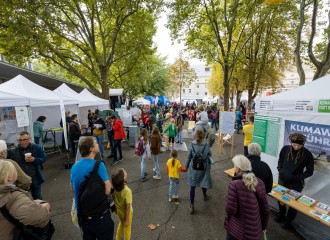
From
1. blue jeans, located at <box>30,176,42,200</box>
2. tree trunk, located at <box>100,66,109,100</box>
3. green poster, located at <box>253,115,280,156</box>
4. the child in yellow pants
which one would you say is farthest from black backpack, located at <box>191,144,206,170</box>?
tree trunk, located at <box>100,66,109,100</box>

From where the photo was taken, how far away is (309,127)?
357 cm

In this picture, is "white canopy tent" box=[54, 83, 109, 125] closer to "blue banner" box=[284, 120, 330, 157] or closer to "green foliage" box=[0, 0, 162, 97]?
"green foliage" box=[0, 0, 162, 97]

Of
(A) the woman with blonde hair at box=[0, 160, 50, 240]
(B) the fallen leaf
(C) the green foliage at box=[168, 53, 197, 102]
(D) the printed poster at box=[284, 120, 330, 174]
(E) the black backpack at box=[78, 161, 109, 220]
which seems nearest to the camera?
(A) the woman with blonde hair at box=[0, 160, 50, 240]

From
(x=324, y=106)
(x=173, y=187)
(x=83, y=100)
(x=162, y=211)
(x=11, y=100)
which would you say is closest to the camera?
(x=324, y=106)

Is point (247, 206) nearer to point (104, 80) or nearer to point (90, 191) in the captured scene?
point (90, 191)

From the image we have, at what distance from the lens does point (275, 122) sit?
14.0 feet

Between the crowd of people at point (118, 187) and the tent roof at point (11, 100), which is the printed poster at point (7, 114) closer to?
the tent roof at point (11, 100)

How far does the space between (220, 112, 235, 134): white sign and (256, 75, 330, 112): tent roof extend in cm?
323

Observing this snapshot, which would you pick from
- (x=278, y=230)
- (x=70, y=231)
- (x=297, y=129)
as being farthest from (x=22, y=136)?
(x=297, y=129)

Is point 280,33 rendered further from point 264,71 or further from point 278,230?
point 278,230

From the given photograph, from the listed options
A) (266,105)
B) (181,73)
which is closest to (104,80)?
(266,105)

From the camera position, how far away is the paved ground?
3.37 metres

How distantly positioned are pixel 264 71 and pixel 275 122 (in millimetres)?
15861

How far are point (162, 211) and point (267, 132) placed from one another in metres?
3.29
